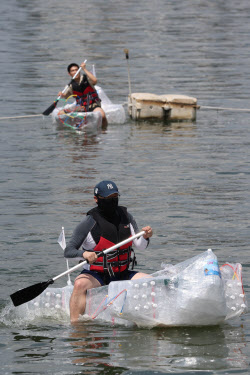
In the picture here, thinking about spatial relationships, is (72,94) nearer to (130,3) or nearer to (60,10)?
(60,10)

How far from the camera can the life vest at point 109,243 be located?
404 inches

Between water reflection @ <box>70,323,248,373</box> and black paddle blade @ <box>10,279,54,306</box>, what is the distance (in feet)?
1.93

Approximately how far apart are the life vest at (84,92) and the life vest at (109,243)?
12236 millimetres

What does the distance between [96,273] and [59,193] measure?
6.39 metres

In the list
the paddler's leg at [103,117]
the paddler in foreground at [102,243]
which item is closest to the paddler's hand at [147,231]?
the paddler in foreground at [102,243]

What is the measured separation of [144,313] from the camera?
979 centimetres

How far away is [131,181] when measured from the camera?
1761 cm

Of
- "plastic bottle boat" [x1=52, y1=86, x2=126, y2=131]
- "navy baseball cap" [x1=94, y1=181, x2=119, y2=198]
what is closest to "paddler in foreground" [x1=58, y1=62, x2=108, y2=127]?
"plastic bottle boat" [x1=52, y1=86, x2=126, y2=131]

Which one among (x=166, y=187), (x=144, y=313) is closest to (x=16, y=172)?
(x=166, y=187)

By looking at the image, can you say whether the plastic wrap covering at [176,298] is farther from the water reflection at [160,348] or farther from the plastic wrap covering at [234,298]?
the water reflection at [160,348]

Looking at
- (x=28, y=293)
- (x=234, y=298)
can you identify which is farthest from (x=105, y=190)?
(x=234, y=298)

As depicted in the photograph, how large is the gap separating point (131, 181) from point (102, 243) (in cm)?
739

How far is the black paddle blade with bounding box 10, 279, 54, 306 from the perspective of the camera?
1030cm

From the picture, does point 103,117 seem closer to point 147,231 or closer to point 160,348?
point 147,231
